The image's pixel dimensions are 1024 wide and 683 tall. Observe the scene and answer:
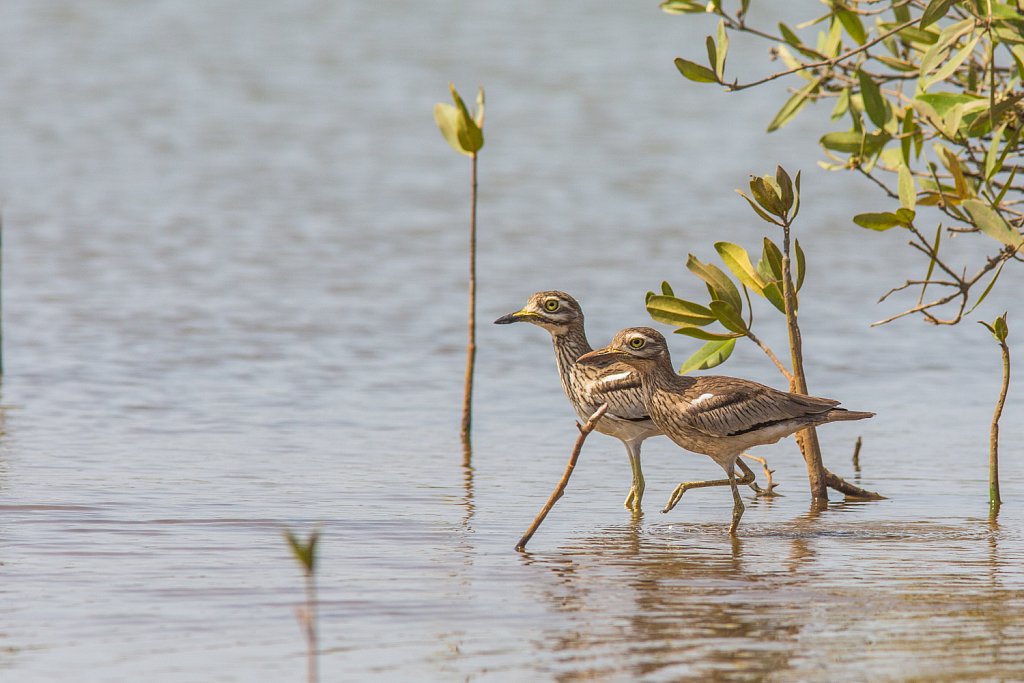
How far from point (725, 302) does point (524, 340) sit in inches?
250

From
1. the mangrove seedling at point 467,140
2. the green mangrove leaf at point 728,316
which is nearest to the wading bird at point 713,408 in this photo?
the green mangrove leaf at point 728,316

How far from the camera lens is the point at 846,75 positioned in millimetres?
10188

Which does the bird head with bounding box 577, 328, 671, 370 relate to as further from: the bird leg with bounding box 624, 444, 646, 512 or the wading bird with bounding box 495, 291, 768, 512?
the bird leg with bounding box 624, 444, 646, 512

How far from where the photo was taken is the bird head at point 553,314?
10258mm

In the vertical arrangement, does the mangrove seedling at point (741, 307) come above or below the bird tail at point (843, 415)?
above

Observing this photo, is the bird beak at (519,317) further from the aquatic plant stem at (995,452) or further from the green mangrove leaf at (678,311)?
the aquatic plant stem at (995,452)

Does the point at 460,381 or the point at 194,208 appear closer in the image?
the point at 460,381

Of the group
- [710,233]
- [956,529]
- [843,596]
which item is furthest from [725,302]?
[710,233]

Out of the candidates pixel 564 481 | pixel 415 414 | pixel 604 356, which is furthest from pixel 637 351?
pixel 415 414

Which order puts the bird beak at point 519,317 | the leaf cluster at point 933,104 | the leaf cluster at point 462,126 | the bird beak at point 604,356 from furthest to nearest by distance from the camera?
the leaf cluster at point 462,126
the bird beak at point 519,317
the bird beak at point 604,356
the leaf cluster at point 933,104

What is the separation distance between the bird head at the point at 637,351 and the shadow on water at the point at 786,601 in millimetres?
864

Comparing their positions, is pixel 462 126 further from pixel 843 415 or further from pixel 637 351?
pixel 843 415

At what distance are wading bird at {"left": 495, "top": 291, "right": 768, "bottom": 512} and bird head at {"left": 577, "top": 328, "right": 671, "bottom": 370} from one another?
0.40ft

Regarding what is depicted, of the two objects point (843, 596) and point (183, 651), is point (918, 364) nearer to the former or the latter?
point (843, 596)
